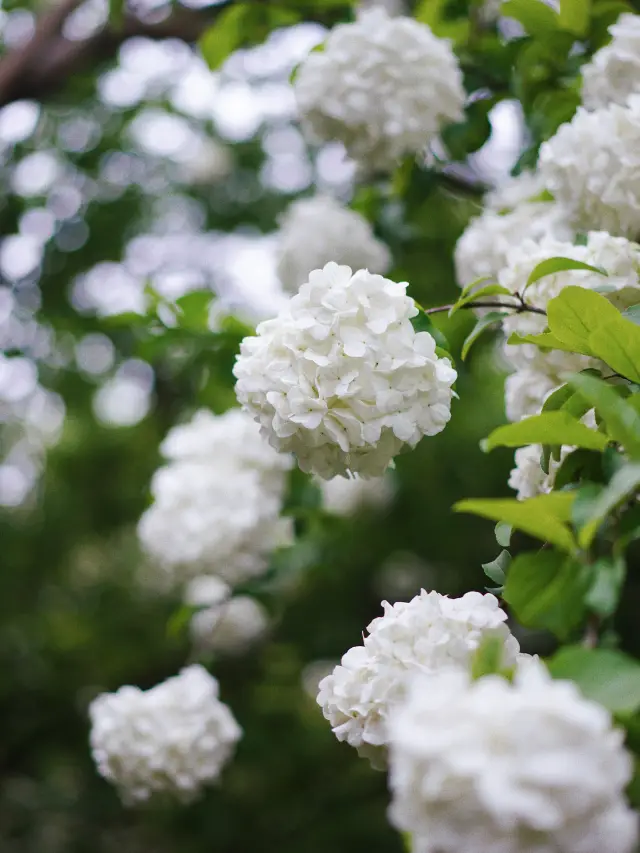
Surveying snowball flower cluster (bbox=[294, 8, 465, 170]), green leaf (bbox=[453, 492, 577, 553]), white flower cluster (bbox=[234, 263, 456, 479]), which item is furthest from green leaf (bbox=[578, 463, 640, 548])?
snowball flower cluster (bbox=[294, 8, 465, 170])

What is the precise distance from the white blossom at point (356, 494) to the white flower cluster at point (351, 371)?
223cm

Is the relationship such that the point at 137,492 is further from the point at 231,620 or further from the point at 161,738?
the point at 161,738

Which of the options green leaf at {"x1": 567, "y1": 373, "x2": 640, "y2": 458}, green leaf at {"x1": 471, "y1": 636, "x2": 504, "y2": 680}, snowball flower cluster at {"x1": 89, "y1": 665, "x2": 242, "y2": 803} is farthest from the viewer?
snowball flower cluster at {"x1": 89, "y1": 665, "x2": 242, "y2": 803}

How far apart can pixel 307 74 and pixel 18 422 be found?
367 centimetres

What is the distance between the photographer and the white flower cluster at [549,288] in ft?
3.85

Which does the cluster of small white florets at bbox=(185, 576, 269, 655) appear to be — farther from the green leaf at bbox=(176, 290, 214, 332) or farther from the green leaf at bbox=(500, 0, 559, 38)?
the green leaf at bbox=(500, 0, 559, 38)

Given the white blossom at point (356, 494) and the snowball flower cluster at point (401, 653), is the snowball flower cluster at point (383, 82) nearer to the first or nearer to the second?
the snowball flower cluster at point (401, 653)

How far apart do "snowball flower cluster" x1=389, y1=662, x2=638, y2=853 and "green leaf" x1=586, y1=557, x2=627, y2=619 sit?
0.43 feet

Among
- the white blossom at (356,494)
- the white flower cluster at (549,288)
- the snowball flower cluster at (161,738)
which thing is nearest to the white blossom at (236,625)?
the white blossom at (356,494)

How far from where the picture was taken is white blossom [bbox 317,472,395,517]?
3.54 meters

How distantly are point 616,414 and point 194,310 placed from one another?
1426 mm

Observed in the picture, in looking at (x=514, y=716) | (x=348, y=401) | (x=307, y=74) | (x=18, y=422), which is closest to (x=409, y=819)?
(x=514, y=716)

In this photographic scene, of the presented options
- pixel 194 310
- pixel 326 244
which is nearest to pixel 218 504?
pixel 194 310

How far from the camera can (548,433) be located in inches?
32.5
